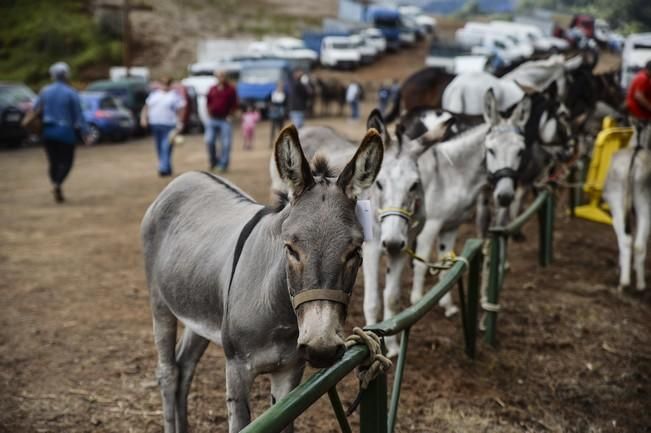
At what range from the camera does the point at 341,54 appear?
40.3 meters

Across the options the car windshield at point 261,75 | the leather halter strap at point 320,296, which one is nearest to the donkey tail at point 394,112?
the leather halter strap at point 320,296

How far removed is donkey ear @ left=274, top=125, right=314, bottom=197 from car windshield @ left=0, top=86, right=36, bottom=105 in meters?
17.5

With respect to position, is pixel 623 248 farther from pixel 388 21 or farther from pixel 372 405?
pixel 388 21

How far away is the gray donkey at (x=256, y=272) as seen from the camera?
2.37 meters

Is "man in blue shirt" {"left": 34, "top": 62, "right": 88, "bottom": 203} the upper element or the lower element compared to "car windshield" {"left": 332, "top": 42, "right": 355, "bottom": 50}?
lower

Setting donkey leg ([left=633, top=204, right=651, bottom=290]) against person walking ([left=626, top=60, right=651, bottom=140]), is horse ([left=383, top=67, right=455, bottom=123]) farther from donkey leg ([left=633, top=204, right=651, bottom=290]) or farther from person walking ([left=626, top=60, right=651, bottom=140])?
donkey leg ([left=633, top=204, right=651, bottom=290])

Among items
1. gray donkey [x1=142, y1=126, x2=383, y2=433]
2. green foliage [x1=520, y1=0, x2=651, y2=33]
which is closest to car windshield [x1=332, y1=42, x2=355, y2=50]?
green foliage [x1=520, y1=0, x2=651, y2=33]

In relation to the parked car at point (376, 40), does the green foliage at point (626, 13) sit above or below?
above

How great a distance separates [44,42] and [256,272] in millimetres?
39131

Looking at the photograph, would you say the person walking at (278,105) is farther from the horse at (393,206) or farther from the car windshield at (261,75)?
the horse at (393,206)

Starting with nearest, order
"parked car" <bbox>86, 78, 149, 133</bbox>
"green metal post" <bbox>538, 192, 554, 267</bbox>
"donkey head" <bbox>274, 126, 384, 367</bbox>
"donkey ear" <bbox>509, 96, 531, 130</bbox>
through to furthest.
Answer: "donkey head" <bbox>274, 126, 384, 367</bbox>, "donkey ear" <bbox>509, 96, 531, 130</bbox>, "green metal post" <bbox>538, 192, 554, 267</bbox>, "parked car" <bbox>86, 78, 149, 133</bbox>

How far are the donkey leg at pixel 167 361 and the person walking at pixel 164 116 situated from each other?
27.5 feet

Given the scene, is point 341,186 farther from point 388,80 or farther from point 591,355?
point 388,80

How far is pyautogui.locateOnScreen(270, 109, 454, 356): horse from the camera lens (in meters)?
4.36
